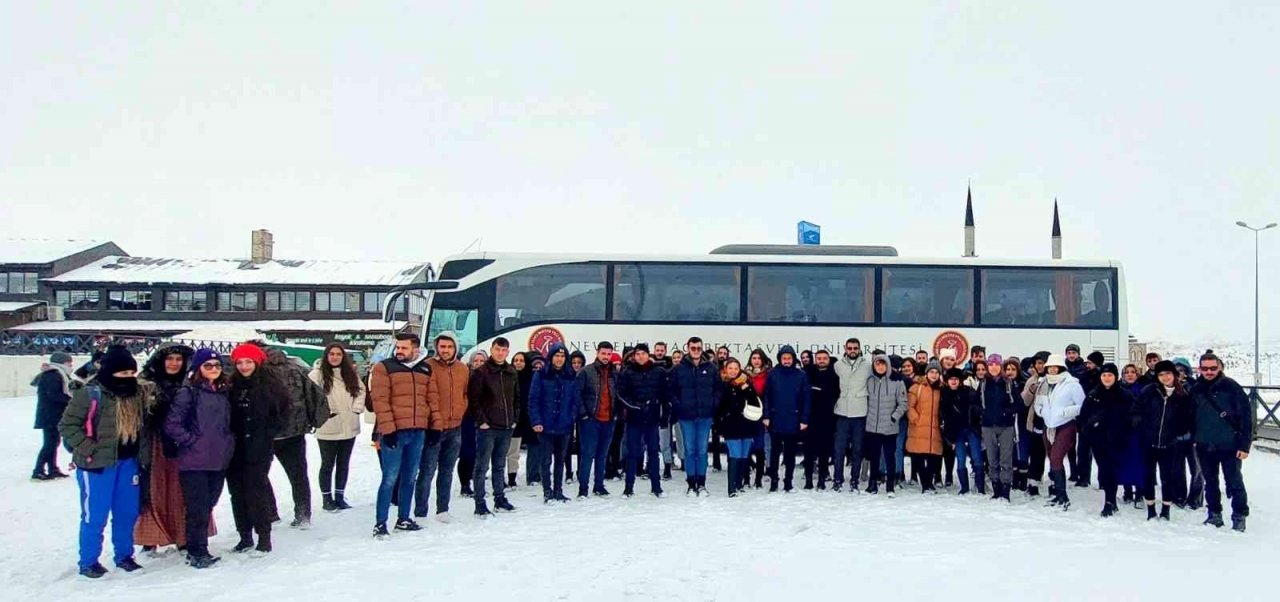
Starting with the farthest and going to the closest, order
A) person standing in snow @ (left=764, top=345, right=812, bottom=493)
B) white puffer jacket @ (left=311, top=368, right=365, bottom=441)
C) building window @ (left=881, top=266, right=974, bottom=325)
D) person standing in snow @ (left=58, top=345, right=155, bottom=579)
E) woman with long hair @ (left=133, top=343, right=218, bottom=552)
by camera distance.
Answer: building window @ (left=881, top=266, right=974, bottom=325)
person standing in snow @ (left=764, top=345, right=812, bottom=493)
white puffer jacket @ (left=311, top=368, right=365, bottom=441)
woman with long hair @ (left=133, top=343, right=218, bottom=552)
person standing in snow @ (left=58, top=345, right=155, bottom=579)

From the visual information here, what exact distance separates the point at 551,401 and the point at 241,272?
40370mm

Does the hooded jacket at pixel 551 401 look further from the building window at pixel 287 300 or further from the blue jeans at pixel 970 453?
the building window at pixel 287 300

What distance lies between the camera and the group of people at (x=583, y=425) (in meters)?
6.36

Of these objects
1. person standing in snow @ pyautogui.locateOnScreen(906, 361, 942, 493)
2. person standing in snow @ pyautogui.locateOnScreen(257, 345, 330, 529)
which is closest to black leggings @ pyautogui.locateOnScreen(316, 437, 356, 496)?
person standing in snow @ pyautogui.locateOnScreen(257, 345, 330, 529)

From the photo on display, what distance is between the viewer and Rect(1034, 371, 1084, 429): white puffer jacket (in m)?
8.97

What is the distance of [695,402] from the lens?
9461 millimetres

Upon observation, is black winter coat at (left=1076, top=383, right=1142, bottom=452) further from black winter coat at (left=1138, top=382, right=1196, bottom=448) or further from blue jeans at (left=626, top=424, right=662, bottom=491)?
blue jeans at (left=626, top=424, right=662, bottom=491)

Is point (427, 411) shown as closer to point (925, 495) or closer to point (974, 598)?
point (974, 598)

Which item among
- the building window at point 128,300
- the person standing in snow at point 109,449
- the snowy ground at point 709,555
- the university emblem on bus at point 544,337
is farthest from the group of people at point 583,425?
the building window at point 128,300

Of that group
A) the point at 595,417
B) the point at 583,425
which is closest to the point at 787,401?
the point at 595,417

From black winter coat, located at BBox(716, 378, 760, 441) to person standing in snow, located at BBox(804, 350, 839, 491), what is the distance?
2.58 feet

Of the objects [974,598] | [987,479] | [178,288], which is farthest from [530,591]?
[178,288]

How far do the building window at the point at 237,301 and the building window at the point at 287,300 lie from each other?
0.63 meters

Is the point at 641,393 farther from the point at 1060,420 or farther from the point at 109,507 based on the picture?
the point at 109,507
